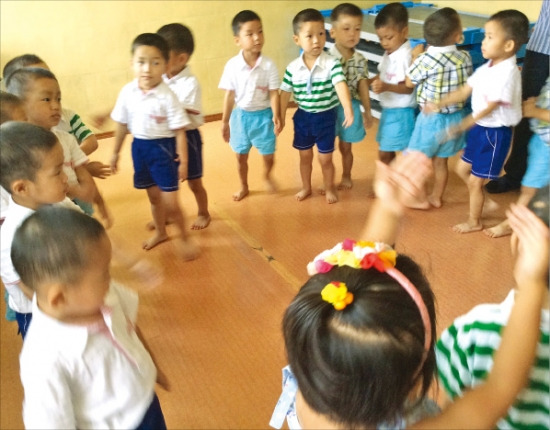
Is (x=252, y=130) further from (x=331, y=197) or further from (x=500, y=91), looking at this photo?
(x=500, y=91)

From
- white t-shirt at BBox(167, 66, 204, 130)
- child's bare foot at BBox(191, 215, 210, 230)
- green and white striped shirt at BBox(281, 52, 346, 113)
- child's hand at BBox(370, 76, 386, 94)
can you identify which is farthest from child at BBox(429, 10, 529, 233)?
child's bare foot at BBox(191, 215, 210, 230)

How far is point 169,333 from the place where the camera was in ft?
7.14

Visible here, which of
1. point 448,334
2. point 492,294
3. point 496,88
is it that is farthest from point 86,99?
point 448,334

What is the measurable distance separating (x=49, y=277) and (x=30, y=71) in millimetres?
1270

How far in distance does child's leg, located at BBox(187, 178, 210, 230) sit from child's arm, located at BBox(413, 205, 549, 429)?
7.37 feet

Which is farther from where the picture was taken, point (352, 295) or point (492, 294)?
point (492, 294)

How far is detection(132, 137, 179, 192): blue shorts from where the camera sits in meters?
2.59

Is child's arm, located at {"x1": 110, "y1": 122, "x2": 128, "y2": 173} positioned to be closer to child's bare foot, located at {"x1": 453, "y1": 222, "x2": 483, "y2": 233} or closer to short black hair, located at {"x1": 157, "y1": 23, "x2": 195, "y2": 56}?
short black hair, located at {"x1": 157, "y1": 23, "x2": 195, "y2": 56}

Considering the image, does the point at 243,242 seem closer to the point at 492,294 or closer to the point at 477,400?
the point at 492,294

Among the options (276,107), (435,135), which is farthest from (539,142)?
(276,107)

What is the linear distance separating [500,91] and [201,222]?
1748mm

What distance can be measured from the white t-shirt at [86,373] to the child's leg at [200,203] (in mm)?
1742

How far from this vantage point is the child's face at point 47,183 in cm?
147

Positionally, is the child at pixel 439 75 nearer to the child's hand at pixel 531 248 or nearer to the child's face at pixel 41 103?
the child's face at pixel 41 103
